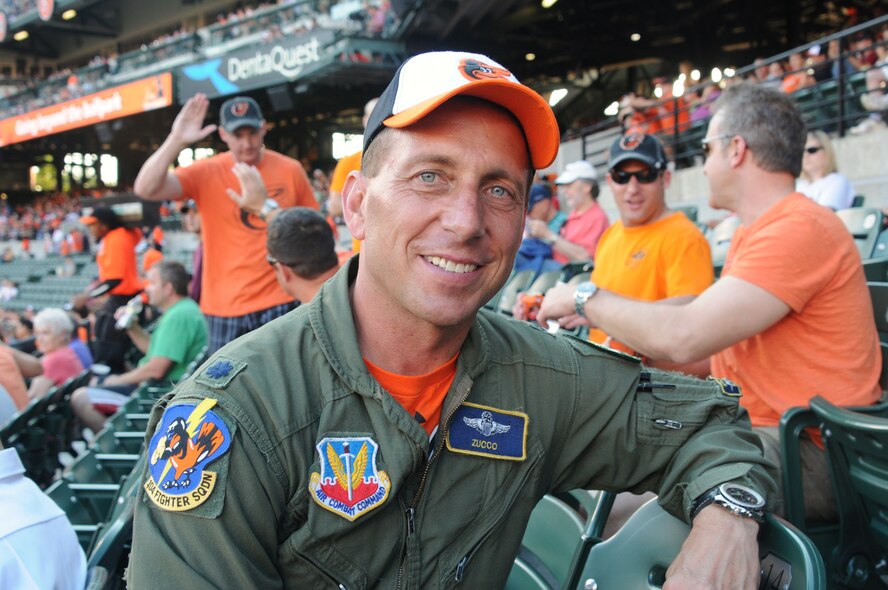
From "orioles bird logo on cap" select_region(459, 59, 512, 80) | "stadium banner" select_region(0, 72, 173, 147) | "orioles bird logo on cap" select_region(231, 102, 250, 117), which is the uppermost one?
"stadium banner" select_region(0, 72, 173, 147)

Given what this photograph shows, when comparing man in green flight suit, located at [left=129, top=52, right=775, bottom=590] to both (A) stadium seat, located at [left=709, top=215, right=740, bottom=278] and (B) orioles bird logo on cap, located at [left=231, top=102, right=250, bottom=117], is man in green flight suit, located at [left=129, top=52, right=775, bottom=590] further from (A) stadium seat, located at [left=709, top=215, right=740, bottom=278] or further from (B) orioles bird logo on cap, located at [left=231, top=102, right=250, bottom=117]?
(A) stadium seat, located at [left=709, top=215, right=740, bottom=278]

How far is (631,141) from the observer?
330cm

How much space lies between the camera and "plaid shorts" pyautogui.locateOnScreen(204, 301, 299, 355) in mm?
3885

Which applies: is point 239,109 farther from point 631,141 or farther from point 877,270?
point 877,270

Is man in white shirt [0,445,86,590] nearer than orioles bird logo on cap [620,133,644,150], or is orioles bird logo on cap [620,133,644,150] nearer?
man in white shirt [0,445,86,590]

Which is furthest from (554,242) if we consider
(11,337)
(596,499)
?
(11,337)

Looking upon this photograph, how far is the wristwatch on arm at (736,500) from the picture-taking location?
4.11 feet

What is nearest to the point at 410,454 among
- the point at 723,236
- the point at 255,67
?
the point at 723,236

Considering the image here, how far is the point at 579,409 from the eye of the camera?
59.9 inches

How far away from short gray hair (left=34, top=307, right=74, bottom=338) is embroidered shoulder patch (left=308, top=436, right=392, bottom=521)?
4877mm

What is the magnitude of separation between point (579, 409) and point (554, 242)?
3.50 meters

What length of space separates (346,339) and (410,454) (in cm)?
24

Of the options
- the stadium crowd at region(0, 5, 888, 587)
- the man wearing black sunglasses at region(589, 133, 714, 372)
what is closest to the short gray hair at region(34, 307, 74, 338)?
the man wearing black sunglasses at region(589, 133, 714, 372)

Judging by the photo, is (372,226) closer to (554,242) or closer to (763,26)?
(554,242)
